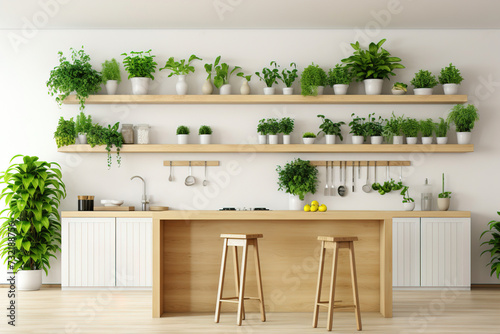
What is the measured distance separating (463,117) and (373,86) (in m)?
1.06

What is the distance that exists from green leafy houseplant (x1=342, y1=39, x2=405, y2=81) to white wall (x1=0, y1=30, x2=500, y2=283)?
0.21 metres

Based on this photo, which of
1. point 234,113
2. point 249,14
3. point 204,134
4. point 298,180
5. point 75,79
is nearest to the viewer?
point 249,14

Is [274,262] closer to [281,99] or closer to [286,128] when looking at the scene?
[286,128]

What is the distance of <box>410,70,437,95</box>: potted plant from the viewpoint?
6453 mm

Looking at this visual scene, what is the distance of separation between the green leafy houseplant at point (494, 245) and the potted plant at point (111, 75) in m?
4.54

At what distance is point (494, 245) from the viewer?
20.9 ft

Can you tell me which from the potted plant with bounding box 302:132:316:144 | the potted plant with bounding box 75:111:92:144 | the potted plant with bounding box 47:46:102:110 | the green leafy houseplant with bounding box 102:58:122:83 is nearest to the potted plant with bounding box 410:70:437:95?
the potted plant with bounding box 302:132:316:144

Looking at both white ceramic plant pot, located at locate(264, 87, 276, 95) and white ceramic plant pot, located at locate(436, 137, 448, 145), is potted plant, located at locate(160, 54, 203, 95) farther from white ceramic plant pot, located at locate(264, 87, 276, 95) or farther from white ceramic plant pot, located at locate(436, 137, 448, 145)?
white ceramic plant pot, located at locate(436, 137, 448, 145)

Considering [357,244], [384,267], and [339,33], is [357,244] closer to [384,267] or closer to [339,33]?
[384,267]

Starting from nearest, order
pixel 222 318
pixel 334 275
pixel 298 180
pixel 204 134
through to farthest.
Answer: pixel 334 275 < pixel 222 318 < pixel 298 180 < pixel 204 134

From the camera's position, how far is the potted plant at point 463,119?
638cm

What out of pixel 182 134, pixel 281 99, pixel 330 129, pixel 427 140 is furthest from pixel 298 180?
pixel 427 140

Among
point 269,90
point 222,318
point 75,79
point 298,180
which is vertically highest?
point 75,79

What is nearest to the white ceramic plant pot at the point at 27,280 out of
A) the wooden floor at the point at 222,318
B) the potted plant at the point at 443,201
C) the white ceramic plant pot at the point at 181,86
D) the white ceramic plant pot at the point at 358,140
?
the wooden floor at the point at 222,318
